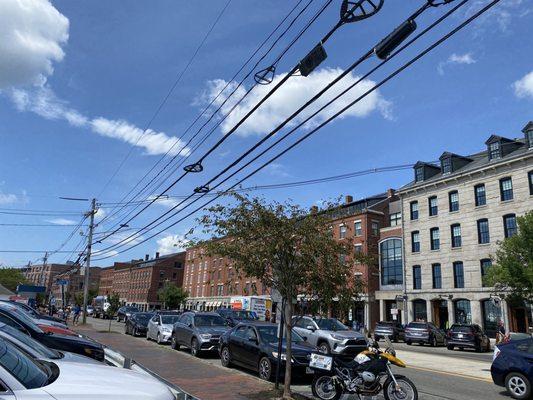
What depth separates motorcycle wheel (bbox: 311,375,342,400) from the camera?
9.27 metres

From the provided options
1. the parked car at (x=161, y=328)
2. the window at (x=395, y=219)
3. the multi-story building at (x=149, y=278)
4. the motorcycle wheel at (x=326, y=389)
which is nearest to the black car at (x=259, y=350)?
the motorcycle wheel at (x=326, y=389)

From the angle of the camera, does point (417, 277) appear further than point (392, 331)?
Yes

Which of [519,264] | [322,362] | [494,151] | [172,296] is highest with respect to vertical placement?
[494,151]

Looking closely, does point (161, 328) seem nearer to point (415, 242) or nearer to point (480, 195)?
point (480, 195)

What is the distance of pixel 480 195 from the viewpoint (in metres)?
41.9

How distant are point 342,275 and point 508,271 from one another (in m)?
20.9

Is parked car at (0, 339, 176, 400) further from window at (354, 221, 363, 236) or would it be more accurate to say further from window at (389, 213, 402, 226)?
window at (389, 213, 402, 226)

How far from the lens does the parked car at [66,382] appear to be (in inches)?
134

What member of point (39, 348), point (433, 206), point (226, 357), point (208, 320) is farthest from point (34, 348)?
point (433, 206)

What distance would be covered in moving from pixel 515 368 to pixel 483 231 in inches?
1305

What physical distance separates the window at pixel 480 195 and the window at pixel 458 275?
18.2ft

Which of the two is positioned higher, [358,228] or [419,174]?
[419,174]

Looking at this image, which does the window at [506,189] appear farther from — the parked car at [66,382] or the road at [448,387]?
the parked car at [66,382]

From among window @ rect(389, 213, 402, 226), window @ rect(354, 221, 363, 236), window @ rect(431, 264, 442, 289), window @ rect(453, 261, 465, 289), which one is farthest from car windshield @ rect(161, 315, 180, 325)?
window @ rect(389, 213, 402, 226)
